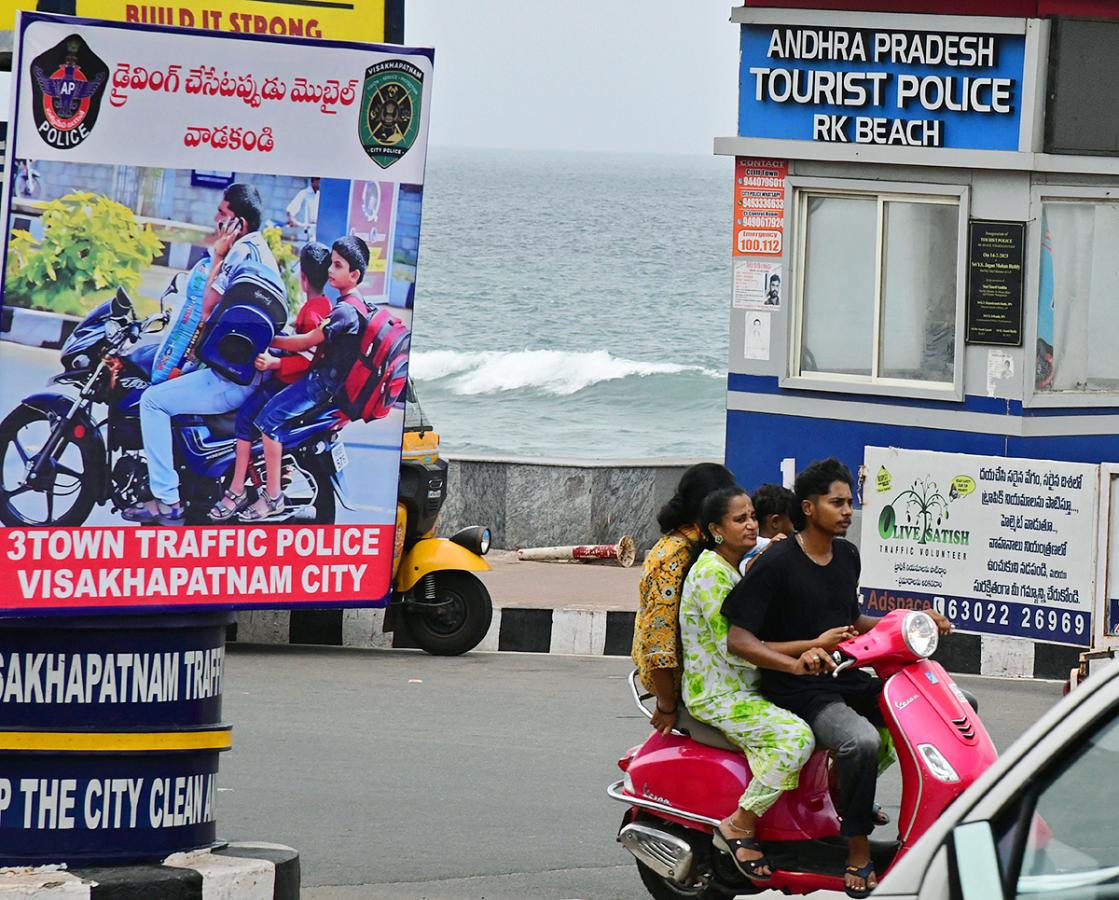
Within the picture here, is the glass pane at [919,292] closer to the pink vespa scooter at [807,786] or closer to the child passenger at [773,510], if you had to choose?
the child passenger at [773,510]

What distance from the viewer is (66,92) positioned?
16.5ft

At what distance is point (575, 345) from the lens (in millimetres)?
68750

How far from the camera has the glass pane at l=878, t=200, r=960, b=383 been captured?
13062 millimetres

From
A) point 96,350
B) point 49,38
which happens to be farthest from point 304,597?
point 49,38

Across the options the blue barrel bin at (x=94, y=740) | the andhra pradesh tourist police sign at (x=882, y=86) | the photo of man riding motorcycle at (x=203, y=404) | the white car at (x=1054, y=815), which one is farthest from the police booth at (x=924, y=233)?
the white car at (x=1054, y=815)

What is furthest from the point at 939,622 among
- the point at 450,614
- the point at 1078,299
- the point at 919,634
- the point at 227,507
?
the point at 1078,299

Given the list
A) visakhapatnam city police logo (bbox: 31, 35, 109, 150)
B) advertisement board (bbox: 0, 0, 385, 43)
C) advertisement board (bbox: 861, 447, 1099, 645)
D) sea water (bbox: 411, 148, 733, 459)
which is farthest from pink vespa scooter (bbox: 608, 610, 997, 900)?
sea water (bbox: 411, 148, 733, 459)

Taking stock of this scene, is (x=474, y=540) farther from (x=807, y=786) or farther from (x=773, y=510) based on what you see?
(x=807, y=786)

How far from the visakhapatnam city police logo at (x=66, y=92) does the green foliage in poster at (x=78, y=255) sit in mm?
146

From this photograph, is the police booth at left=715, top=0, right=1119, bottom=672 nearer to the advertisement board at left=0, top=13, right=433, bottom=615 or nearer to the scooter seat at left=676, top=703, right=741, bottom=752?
the scooter seat at left=676, top=703, right=741, bottom=752

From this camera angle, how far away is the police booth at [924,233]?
1242cm

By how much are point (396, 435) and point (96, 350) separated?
0.84 metres

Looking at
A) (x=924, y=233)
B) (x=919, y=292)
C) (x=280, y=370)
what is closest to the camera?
(x=280, y=370)

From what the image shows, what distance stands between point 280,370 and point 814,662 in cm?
175
